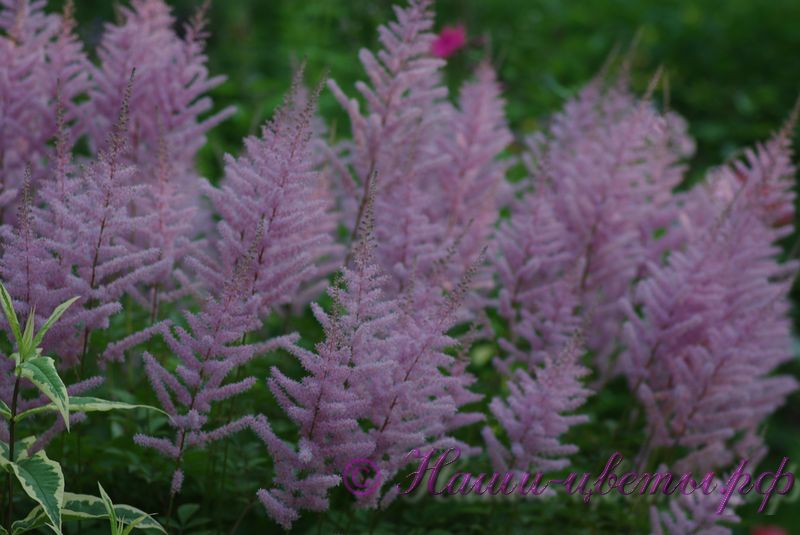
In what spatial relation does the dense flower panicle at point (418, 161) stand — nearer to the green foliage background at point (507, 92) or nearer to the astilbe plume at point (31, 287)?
the green foliage background at point (507, 92)

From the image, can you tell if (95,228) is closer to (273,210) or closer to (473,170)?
(273,210)

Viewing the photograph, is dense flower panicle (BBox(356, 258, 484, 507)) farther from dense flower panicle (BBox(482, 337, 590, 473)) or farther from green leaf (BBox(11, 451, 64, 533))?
green leaf (BBox(11, 451, 64, 533))

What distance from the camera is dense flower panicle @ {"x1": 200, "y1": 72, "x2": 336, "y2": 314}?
107 inches

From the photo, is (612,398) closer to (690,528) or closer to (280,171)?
(690,528)

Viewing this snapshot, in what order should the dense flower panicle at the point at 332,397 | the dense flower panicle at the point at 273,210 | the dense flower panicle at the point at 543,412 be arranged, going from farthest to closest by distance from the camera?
the dense flower panicle at the point at 543,412, the dense flower panicle at the point at 273,210, the dense flower panicle at the point at 332,397

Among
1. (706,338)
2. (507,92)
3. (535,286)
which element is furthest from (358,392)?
(507,92)

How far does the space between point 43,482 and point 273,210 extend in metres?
0.95

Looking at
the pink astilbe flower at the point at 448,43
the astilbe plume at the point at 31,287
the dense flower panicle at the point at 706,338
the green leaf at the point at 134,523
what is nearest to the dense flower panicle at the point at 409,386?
the green leaf at the point at 134,523

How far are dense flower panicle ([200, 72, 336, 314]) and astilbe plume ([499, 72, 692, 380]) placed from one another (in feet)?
3.70

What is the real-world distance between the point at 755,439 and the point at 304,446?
93.6 inches

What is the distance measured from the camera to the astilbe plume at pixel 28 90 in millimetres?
3506

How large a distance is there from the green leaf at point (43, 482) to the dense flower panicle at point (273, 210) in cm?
68

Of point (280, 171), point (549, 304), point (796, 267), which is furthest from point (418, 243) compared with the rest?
point (796, 267)

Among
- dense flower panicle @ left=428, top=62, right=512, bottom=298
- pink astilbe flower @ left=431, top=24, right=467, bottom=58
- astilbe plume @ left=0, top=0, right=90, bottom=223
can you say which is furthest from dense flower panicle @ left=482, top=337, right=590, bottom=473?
pink astilbe flower @ left=431, top=24, right=467, bottom=58
